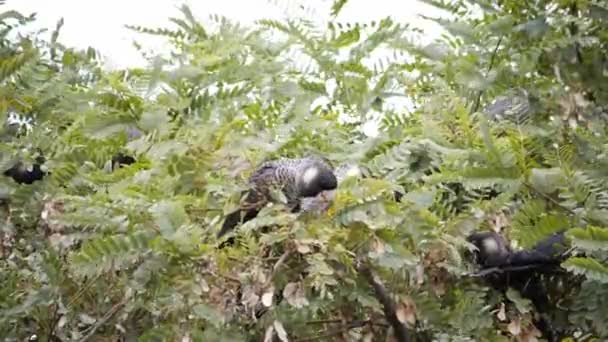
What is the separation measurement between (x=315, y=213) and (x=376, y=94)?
1.72ft

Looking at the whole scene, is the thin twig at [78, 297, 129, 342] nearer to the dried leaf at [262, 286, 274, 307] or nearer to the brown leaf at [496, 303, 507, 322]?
the dried leaf at [262, 286, 274, 307]

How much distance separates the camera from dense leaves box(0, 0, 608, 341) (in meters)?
1.41

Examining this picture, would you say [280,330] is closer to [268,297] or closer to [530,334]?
[268,297]

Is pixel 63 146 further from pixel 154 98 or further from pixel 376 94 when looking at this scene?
pixel 376 94

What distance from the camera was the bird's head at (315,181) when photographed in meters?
1.42

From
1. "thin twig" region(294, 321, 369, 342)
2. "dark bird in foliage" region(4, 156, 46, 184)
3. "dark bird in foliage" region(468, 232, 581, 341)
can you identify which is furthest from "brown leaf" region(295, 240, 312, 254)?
"dark bird in foliage" region(4, 156, 46, 184)

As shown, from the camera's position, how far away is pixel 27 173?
1.97 m

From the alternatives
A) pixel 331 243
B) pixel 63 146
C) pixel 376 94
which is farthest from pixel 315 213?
pixel 63 146

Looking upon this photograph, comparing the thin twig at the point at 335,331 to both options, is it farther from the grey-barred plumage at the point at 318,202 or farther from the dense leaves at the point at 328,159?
the grey-barred plumage at the point at 318,202

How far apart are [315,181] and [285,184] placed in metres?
0.06

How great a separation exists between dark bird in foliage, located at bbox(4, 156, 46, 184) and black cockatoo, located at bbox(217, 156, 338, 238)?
0.63 meters

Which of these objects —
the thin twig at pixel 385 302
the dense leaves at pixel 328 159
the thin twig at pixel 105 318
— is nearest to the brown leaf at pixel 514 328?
the dense leaves at pixel 328 159

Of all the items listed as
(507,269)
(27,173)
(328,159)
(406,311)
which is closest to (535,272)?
(507,269)

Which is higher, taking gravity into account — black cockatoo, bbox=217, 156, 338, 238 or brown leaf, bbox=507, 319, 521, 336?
black cockatoo, bbox=217, 156, 338, 238
